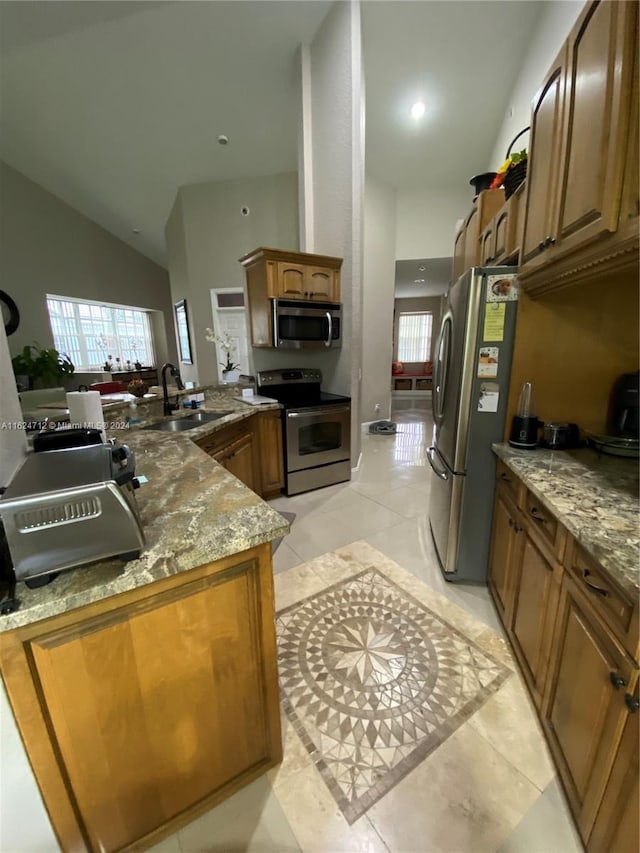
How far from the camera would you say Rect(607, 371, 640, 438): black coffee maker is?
1.49 meters

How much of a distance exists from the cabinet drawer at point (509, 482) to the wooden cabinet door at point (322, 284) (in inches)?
86.7

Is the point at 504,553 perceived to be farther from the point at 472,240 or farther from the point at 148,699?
the point at 472,240

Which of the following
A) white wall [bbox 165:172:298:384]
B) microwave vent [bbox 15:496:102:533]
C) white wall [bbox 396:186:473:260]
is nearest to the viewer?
microwave vent [bbox 15:496:102:533]

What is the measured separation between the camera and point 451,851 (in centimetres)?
97

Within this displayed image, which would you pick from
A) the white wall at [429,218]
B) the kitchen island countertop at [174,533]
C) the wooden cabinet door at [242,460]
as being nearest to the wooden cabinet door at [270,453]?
the wooden cabinet door at [242,460]

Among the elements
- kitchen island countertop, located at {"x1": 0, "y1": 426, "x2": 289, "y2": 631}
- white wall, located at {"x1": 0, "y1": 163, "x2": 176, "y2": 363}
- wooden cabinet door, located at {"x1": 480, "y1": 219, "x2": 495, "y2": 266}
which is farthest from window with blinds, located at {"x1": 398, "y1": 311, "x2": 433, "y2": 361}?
kitchen island countertop, located at {"x1": 0, "y1": 426, "x2": 289, "y2": 631}

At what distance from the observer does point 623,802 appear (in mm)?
779

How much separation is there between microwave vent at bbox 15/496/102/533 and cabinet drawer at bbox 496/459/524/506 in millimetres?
1514

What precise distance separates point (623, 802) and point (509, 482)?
104 centimetres

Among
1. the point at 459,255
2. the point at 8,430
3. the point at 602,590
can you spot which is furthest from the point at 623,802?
the point at 459,255

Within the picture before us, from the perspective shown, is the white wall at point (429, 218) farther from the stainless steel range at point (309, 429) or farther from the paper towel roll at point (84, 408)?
the paper towel roll at point (84, 408)

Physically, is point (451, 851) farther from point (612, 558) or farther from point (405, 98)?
point (405, 98)

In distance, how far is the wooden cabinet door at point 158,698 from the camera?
78 cm

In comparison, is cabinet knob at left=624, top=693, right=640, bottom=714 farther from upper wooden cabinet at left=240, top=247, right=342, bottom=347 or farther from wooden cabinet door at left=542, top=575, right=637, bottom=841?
upper wooden cabinet at left=240, top=247, right=342, bottom=347
